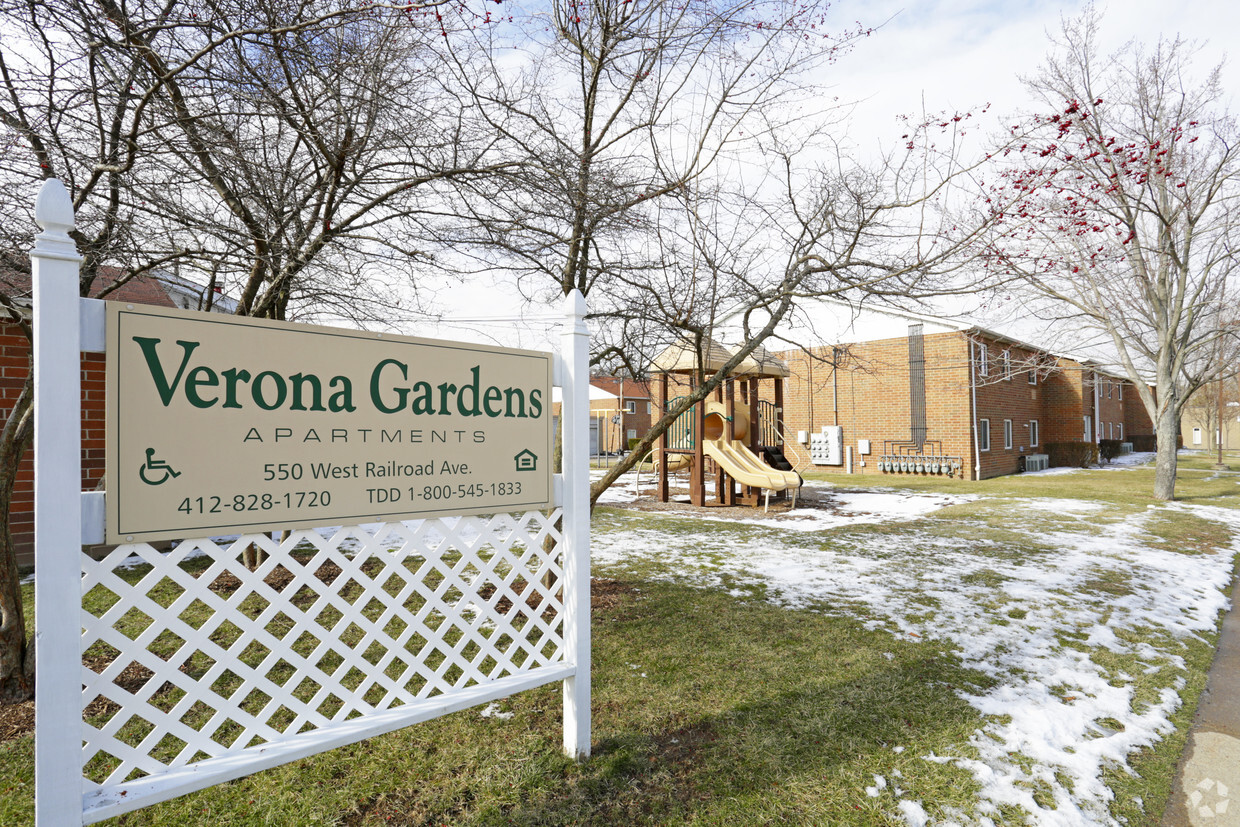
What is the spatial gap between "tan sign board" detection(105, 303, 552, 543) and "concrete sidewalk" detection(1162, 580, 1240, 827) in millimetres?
3203

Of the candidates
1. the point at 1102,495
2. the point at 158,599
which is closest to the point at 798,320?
the point at 158,599

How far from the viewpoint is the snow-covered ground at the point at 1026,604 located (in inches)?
119

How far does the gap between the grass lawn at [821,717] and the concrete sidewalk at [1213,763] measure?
0.21 ft

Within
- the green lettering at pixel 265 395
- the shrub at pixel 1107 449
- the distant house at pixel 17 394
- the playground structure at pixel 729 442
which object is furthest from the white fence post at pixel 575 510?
the shrub at pixel 1107 449

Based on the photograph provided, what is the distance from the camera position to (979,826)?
2490 mm

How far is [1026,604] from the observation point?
5625mm

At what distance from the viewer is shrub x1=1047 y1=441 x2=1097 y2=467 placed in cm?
2325

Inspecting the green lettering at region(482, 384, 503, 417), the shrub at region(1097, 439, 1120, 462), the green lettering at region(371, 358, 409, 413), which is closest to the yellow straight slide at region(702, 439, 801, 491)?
the green lettering at region(482, 384, 503, 417)

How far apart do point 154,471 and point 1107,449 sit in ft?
115

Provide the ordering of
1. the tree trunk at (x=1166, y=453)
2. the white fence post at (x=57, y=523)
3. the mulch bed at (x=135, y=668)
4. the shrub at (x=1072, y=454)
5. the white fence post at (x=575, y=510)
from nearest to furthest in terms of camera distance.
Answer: the white fence post at (x=57, y=523), the white fence post at (x=575, y=510), the mulch bed at (x=135, y=668), the tree trunk at (x=1166, y=453), the shrub at (x=1072, y=454)

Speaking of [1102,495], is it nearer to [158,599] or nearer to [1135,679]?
[1135,679]

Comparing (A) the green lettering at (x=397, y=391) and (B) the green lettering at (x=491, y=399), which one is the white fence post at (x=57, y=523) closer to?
(A) the green lettering at (x=397, y=391)

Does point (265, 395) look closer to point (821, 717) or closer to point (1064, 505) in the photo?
point (821, 717)

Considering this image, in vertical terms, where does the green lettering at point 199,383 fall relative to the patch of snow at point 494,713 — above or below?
above
